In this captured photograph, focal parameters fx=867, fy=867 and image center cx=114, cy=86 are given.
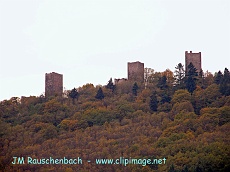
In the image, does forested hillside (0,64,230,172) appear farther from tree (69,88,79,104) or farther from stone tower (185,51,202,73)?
stone tower (185,51,202,73)

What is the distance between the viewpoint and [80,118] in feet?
198

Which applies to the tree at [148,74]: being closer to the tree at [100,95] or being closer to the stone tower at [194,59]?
the stone tower at [194,59]

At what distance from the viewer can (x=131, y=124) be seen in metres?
57.2

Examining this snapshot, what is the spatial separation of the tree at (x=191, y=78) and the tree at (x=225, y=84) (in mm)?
2195

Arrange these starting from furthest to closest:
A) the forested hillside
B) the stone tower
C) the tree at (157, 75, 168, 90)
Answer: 1. the stone tower
2. the tree at (157, 75, 168, 90)
3. the forested hillside

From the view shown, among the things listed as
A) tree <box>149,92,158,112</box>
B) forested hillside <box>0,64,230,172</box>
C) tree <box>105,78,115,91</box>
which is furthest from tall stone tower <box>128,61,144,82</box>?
tree <box>149,92,158,112</box>

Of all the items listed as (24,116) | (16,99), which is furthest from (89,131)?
(16,99)

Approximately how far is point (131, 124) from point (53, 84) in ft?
35.8

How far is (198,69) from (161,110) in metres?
5.57

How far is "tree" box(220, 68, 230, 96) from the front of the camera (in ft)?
192

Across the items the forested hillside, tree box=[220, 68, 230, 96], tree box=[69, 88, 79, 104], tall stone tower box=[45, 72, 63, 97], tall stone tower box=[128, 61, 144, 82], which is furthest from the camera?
tall stone tower box=[45, 72, 63, 97]

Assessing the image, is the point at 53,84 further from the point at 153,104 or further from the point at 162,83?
the point at 153,104

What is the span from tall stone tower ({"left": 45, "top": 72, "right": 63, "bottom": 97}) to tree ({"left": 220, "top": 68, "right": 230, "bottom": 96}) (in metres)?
13.0

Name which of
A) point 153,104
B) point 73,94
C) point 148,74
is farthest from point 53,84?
point 153,104
